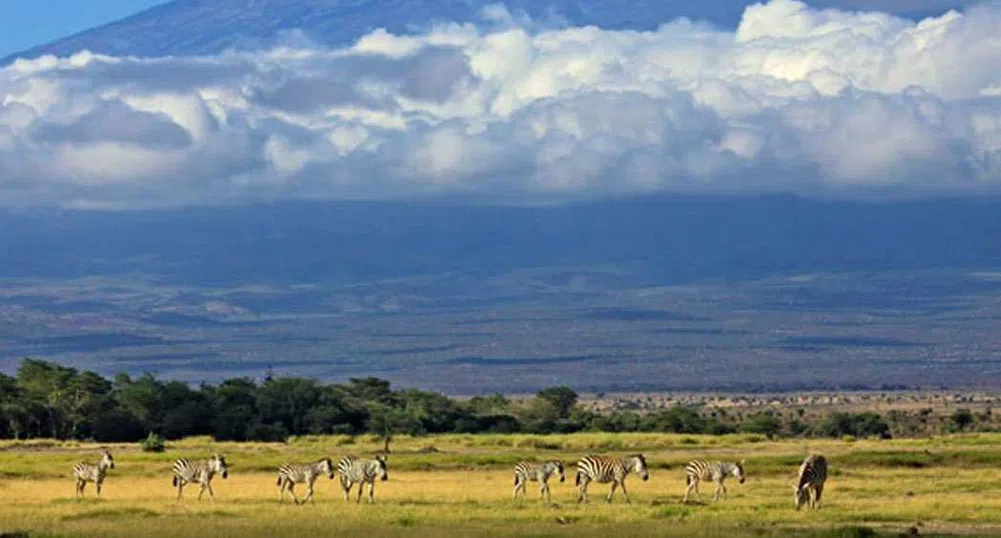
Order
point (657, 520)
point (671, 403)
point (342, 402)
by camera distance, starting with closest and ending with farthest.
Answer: point (657, 520), point (342, 402), point (671, 403)

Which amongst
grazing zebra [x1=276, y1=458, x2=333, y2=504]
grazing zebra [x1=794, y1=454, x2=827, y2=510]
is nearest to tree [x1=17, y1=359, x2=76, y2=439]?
grazing zebra [x1=276, y1=458, x2=333, y2=504]

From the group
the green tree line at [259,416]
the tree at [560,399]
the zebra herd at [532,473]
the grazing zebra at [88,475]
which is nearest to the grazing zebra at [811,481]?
the zebra herd at [532,473]

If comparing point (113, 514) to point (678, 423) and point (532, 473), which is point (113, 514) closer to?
point (532, 473)

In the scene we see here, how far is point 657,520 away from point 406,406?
5911cm

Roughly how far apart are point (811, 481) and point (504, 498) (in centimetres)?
660

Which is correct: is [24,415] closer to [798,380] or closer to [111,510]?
[111,510]

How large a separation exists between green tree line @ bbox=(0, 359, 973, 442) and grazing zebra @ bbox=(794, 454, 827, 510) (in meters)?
40.0

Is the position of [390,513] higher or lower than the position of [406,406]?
lower

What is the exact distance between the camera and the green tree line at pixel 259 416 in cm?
7794

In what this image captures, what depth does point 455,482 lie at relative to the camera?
49.2 meters

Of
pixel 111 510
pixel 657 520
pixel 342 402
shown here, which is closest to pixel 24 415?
pixel 342 402

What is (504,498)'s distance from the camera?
143 feet

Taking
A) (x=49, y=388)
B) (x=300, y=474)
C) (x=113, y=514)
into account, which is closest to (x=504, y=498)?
(x=300, y=474)

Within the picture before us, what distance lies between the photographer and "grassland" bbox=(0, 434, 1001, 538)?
36.5 metres
